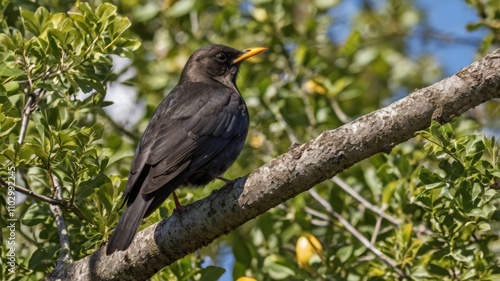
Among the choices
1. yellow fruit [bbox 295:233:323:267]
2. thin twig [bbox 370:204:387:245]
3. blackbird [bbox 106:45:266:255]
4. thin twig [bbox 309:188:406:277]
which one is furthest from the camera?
thin twig [bbox 370:204:387:245]

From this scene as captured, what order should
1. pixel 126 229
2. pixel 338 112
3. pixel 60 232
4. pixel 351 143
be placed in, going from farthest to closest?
pixel 338 112, pixel 60 232, pixel 126 229, pixel 351 143

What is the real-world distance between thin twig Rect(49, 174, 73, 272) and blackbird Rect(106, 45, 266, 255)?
44cm

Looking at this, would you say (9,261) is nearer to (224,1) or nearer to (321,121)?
(321,121)

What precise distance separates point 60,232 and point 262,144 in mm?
2821

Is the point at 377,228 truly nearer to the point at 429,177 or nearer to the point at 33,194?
the point at 429,177

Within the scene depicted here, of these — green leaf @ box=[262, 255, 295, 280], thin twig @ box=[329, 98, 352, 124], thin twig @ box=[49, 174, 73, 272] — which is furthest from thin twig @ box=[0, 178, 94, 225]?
thin twig @ box=[329, 98, 352, 124]

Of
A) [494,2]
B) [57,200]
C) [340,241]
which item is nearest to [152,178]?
[57,200]

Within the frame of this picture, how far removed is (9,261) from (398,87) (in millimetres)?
5395

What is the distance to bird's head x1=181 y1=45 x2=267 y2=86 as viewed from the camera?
23.7 ft

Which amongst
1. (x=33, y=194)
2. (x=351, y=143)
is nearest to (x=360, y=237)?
(x=351, y=143)

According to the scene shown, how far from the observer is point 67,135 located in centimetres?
490

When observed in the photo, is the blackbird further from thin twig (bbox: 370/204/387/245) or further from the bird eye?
thin twig (bbox: 370/204/387/245)

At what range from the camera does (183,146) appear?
5566 millimetres

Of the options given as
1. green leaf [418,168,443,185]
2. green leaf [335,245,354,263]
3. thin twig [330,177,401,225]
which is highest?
green leaf [418,168,443,185]
